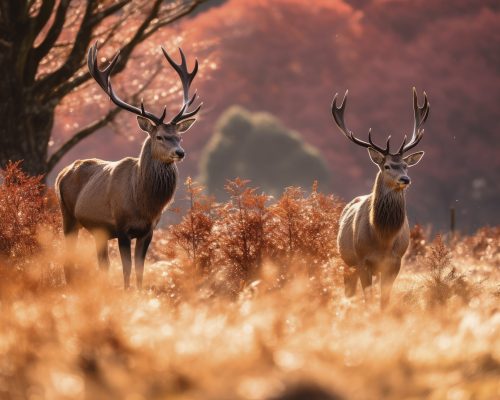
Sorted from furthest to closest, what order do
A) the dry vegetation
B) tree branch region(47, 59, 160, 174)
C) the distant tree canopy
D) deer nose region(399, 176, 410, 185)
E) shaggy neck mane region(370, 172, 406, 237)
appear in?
the distant tree canopy, tree branch region(47, 59, 160, 174), shaggy neck mane region(370, 172, 406, 237), deer nose region(399, 176, 410, 185), the dry vegetation

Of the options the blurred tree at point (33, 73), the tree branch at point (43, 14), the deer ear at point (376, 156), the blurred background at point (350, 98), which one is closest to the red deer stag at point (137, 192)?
the deer ear at point (376, 156)

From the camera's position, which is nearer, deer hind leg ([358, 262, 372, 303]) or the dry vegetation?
the dry vegetation

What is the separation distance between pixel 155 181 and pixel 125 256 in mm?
774

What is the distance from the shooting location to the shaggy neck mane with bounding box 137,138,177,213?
312 inches

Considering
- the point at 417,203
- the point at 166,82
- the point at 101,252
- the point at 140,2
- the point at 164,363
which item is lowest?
the point at 417,203

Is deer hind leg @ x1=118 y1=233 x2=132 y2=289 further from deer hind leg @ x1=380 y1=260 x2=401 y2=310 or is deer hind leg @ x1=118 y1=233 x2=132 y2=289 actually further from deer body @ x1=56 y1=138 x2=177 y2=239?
deer hind leg @ x1=380 y1=260 x2=401 y2=310

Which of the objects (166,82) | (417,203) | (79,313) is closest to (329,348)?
(79,313)

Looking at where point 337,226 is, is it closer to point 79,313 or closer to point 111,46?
point 79,313

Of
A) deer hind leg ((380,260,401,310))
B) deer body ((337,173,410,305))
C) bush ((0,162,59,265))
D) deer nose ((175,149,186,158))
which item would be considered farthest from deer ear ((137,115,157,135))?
deer hind leg ((380,260,401,310))

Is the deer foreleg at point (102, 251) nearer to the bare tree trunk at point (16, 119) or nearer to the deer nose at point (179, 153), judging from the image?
the deer nose at point (179, 153)

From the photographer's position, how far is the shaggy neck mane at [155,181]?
7914mm

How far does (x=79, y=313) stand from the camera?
14.5ft

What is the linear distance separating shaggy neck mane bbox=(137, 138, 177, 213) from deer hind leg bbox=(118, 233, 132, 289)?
390 millimetres

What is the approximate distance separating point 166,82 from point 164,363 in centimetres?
1319
